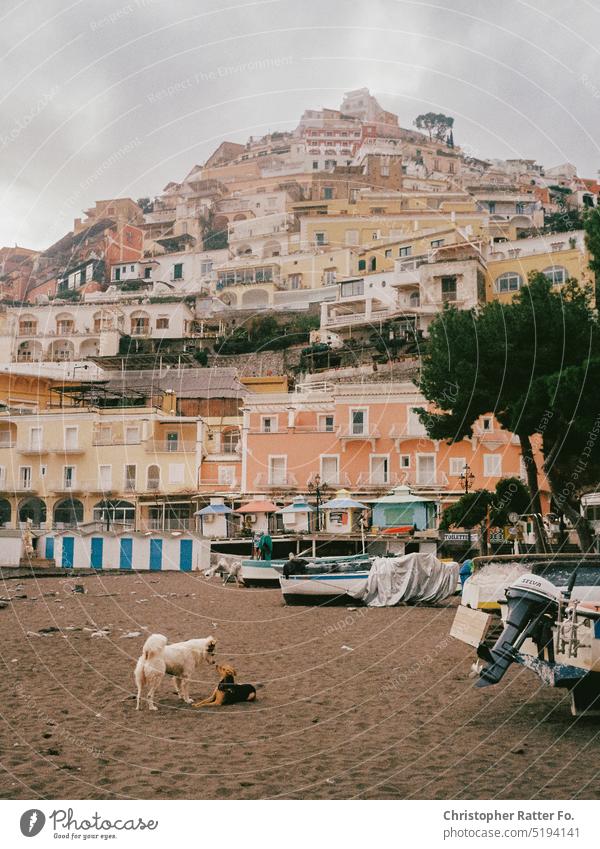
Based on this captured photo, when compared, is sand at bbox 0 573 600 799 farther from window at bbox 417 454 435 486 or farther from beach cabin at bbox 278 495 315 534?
window at bbox 417 454 435 486

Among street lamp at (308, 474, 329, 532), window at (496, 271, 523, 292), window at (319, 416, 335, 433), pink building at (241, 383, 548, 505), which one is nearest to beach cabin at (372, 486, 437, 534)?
pink building at (241, 383, 548, 505)

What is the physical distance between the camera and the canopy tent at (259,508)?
24.9 meters

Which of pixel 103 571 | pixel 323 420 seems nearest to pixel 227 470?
pixel 323 420

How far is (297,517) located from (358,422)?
164 inches

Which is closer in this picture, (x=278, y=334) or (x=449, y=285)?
(x=449, y=285)

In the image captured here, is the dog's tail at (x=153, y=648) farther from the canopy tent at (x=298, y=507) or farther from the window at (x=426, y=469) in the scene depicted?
the window at (x=426, y=469)

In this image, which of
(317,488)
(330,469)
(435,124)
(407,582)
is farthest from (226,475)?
(435,124)

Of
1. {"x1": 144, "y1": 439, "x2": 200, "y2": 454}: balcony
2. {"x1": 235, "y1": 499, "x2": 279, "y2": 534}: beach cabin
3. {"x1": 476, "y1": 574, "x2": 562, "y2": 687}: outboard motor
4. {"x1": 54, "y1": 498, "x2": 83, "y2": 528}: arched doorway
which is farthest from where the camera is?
{"x1": 144, "y1": 439, "x2": 200, "y2": 454}: balcony

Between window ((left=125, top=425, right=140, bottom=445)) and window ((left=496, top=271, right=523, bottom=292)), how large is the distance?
16.1 metres

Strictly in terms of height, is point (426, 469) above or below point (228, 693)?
above

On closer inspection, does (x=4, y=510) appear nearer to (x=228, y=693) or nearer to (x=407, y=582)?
(x=407, y=582)

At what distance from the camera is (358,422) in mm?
27969

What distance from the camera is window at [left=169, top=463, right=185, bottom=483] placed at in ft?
101

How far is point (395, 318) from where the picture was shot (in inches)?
1523
